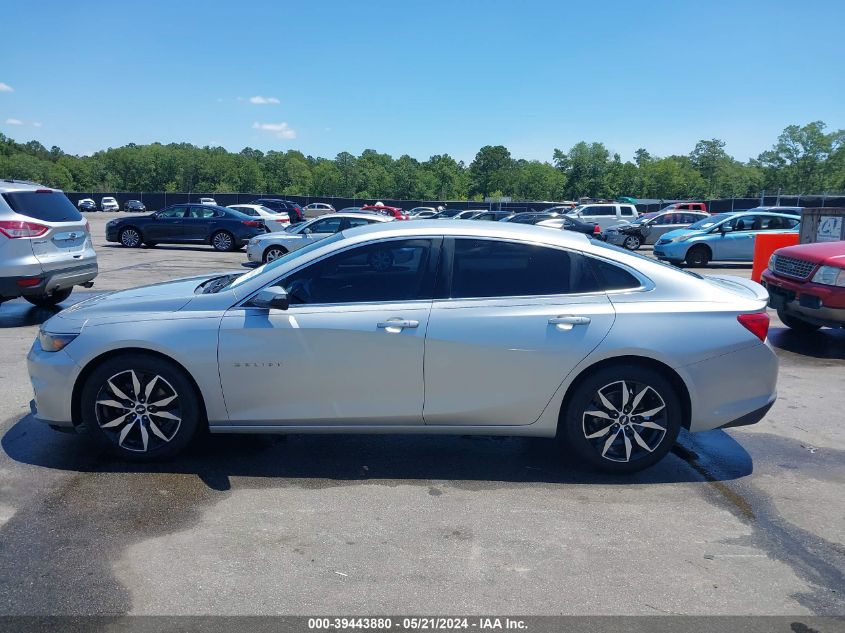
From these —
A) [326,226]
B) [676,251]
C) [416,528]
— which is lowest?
[416,528]

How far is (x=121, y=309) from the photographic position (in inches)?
185

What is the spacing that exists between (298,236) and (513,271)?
1400 cm

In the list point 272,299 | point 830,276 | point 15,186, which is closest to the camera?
point 272,299

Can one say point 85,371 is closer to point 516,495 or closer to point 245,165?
point 516,495

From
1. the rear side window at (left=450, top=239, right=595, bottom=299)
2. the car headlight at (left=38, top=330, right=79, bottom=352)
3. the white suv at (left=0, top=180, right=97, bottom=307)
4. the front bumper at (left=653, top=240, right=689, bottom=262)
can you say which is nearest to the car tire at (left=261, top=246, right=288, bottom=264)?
the white suv at (left=0, top=180, right=97, bottom=307)

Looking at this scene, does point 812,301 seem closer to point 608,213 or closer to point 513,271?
point 513,271

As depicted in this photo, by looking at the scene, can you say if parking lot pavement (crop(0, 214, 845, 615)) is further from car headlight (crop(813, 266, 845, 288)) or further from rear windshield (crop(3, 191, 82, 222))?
rear windshield (crop(3, 191, 82, 222))

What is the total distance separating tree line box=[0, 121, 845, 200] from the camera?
11588cm

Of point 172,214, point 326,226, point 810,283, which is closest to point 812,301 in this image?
point 810,283

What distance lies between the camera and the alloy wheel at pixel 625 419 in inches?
178

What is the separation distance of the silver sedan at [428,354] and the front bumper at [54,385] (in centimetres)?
1

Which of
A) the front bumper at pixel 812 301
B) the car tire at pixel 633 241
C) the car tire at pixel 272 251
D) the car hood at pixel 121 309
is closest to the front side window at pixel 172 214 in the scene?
the car tire at pixel 272 251

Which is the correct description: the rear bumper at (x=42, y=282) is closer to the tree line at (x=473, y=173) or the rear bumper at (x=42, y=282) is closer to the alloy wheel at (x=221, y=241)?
the alloy wheel at (x=221, y=241)

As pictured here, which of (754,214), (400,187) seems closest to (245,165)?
(400,187)
